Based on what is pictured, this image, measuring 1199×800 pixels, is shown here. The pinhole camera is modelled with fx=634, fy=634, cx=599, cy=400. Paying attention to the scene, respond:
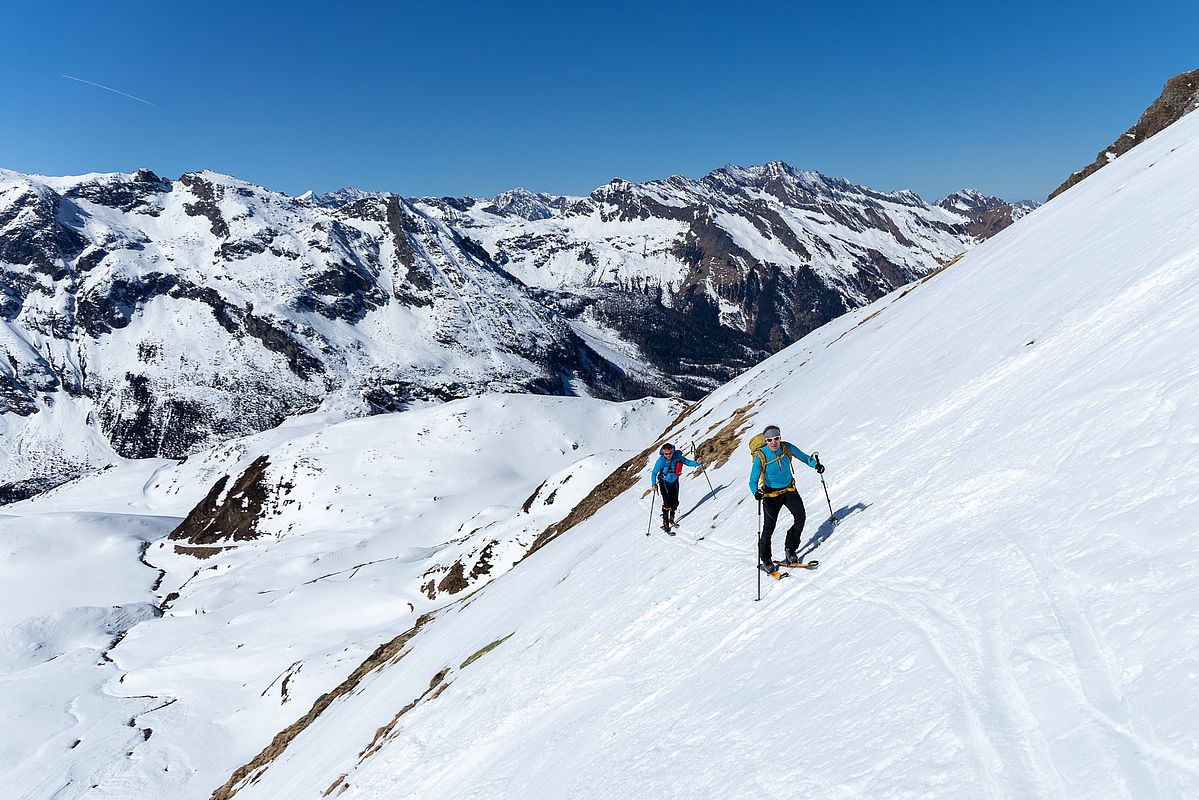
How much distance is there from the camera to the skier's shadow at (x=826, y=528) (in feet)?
38.3

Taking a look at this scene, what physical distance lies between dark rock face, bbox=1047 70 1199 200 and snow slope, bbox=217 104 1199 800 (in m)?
34.7

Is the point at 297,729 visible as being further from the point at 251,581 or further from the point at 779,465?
the point at 251,581

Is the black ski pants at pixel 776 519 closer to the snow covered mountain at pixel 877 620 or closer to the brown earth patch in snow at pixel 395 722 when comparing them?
the snow covered mountain at pixel 877 620

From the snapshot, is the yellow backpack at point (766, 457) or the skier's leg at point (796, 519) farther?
the yellow backpack at point (766, 457)

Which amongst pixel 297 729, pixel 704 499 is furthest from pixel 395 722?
pixel 297 729

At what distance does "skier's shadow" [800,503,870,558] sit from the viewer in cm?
1167

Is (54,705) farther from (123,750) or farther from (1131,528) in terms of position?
(1131,528)

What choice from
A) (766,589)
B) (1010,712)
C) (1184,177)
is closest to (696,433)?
(1184,177)

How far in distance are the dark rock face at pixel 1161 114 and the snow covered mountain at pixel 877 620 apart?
2235 cm

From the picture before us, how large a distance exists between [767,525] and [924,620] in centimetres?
352

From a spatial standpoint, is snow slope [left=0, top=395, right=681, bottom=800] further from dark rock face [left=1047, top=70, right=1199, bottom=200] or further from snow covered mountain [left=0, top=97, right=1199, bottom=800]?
dark rock face [left=1047, top=70, right=1199, bottom=200]

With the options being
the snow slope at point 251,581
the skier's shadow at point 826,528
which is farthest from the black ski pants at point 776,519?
the snow slope at point 251,581

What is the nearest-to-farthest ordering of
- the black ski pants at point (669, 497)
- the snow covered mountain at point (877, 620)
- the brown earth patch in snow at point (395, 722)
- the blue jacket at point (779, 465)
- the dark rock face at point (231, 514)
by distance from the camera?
1. the snow covered mountain at point (877, 620)
2. the blue jacket at point (779, 465)
3. the brown earth patch in snow at point (395, 722)
4. the black ski pants at point (669, 497)
5. the dark rock face at point (231, 514)

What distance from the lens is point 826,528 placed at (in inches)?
476
